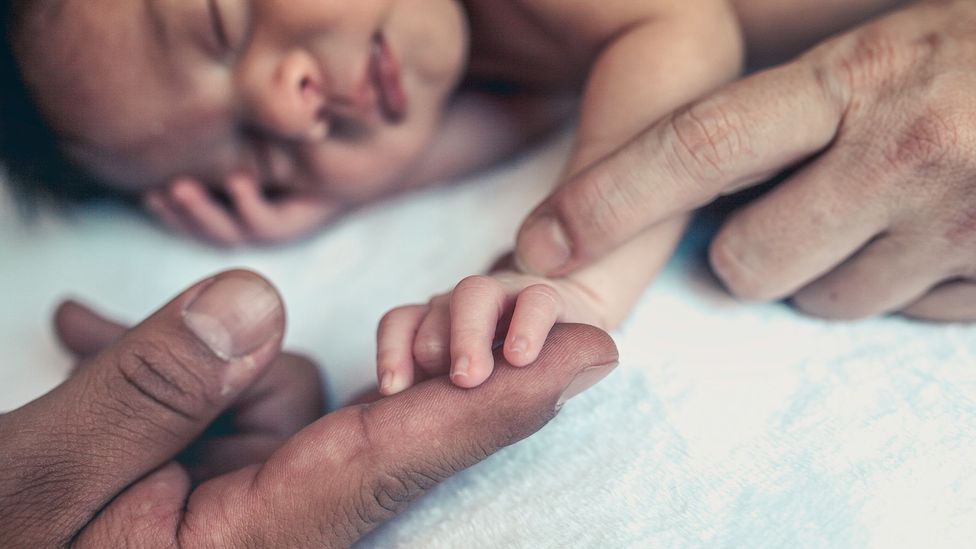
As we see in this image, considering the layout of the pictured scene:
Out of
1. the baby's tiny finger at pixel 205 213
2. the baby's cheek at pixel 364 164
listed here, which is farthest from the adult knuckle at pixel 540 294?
the baby's tiny finger at pixel 205 213

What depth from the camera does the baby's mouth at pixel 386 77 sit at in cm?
86

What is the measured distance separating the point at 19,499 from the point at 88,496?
4cm

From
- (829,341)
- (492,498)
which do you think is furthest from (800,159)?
(492,498)

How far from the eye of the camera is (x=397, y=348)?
601 millimetres

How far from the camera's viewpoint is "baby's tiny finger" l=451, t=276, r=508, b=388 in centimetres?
52

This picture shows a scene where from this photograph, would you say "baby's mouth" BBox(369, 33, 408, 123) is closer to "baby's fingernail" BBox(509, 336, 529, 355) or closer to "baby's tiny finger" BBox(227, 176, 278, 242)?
"baby's tiny finger" BBox(227, 176, 278, 242)

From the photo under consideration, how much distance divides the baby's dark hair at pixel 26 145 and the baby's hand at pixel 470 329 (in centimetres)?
56

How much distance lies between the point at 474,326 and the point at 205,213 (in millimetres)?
574

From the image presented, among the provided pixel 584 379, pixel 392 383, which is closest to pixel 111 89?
pixel 392 383

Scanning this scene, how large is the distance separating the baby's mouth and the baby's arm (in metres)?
0.23

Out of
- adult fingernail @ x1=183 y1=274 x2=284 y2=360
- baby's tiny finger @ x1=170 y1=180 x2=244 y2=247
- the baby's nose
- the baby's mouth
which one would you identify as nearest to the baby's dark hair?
Answer: baby's tiny finger @ x1=170 y1=180 x2=244 y2=247

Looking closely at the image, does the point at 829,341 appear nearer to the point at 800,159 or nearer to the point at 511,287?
the point at 800,159

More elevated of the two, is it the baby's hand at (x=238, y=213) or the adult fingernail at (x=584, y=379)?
the baby's hand at (x=238, y=213)

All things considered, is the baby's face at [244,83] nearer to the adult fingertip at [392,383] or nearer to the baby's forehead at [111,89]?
the baby's forehead at [111,89]
